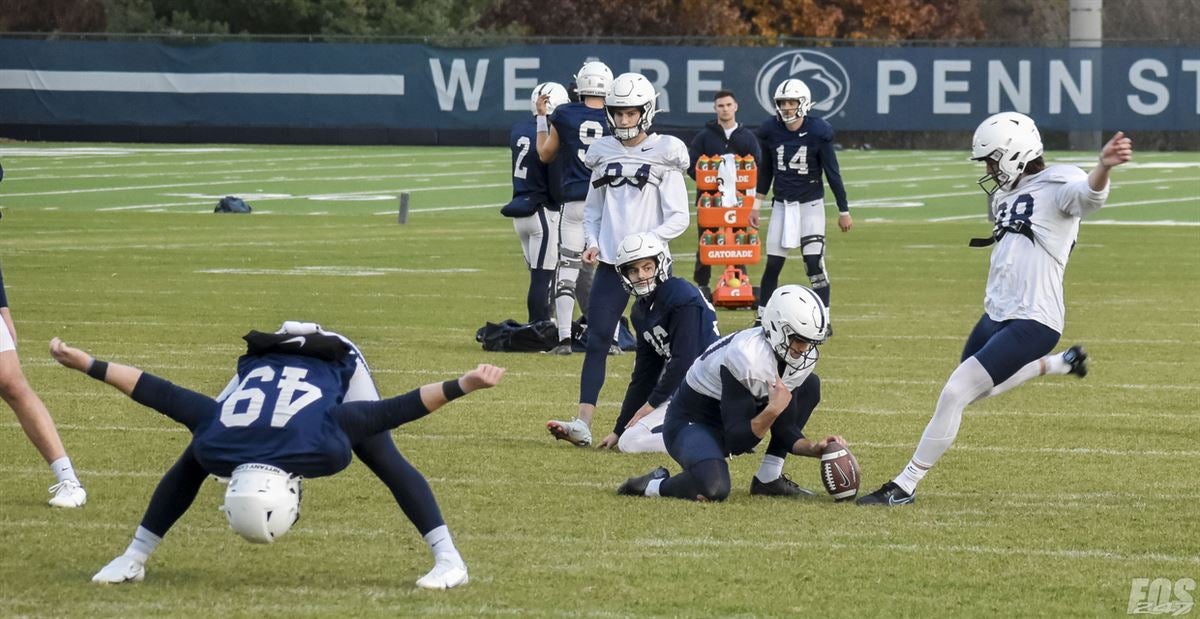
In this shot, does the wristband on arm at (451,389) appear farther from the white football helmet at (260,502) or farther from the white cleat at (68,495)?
the white cleat at (68,495)

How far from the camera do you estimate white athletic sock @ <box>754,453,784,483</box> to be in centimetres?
887

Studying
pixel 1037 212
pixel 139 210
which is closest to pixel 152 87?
pixel 139 210

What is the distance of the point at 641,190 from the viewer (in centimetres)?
1136

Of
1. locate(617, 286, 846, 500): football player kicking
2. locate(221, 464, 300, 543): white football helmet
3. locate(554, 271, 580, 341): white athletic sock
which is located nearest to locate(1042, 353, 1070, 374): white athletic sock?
locate(617, 286, 846, 500): football player kicking

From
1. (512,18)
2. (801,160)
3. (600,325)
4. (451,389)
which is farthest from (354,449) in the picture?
(512,18)

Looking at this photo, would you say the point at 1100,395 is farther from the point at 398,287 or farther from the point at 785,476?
the point at 398,287

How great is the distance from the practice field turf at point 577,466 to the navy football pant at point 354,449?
284mm

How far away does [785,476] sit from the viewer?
9.16 meters

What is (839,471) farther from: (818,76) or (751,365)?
(818,76)

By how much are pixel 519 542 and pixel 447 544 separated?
0.95 meters

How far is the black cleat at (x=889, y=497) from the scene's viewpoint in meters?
8.65

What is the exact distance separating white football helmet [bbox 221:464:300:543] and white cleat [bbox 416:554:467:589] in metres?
0.57

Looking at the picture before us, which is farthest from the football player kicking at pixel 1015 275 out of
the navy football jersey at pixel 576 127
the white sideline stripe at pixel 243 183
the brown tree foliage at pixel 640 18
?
the brown tree foliage at pixel 640 18

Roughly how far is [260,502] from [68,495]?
2.38m
